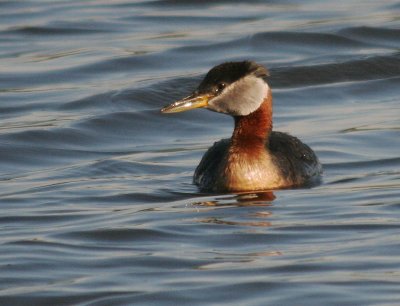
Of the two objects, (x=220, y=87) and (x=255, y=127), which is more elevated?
(x=220, y=87)

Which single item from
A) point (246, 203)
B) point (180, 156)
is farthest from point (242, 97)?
point (180, 156)

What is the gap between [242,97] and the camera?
12.9 metres

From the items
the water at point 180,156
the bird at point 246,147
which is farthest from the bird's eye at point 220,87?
the water at point 180,156

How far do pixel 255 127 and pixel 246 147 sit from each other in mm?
253

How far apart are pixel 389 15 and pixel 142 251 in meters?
11.5

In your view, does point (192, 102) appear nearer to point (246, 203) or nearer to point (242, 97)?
point (242, 97)

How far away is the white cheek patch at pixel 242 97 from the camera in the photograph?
12.8 meters

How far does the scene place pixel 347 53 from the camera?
1927 cm

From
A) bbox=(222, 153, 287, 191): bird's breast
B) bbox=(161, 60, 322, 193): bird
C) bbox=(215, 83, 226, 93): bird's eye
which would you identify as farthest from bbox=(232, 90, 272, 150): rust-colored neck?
bbox=(215, 83, 226, 93): bird's eye

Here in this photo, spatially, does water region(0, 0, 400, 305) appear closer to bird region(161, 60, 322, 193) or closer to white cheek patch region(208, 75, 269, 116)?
bird region(161, 60, 322, 193)

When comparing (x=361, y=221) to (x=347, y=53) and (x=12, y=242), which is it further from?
(x=347, y=53)

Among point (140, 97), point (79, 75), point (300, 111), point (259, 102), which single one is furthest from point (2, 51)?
point (259, 102)

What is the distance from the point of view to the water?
9414 mm

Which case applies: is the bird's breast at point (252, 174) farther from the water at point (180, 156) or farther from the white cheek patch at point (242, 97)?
the white cheek patch at point (242, 97)
